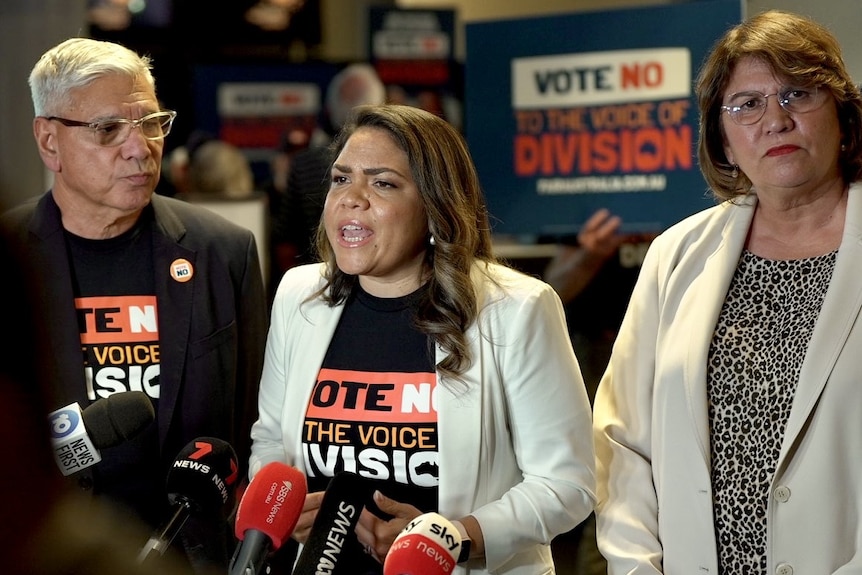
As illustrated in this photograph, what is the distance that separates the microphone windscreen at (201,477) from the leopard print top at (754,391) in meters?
0.97

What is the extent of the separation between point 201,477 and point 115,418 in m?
0.19

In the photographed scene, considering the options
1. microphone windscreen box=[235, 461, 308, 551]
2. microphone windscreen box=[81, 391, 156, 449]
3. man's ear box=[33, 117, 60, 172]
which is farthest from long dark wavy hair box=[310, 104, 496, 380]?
man's ear box=[33, 117, 60, 172]

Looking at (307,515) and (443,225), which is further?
(443,225)

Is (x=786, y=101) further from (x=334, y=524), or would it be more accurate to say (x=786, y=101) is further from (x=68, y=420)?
(x=68, y=420)

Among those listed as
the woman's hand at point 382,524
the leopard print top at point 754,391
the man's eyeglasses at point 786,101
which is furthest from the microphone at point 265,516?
the man's eyeglasses at point 786,101

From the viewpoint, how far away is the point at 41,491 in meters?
0.88

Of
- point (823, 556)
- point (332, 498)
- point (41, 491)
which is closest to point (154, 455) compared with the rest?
point (332, 498)

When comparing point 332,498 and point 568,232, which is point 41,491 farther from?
point 568,232

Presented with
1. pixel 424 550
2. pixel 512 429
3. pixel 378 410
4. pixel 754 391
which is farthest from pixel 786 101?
pixel 424 550

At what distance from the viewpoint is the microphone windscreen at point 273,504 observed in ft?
6.56

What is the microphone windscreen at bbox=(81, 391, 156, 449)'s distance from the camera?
2.10 m

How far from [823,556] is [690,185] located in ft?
7.11

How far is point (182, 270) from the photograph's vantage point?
2867mm

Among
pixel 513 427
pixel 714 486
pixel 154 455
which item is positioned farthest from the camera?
pixel 154 455
